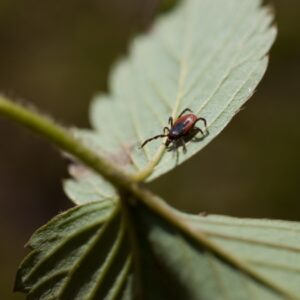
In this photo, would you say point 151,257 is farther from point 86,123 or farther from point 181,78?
point 86,123

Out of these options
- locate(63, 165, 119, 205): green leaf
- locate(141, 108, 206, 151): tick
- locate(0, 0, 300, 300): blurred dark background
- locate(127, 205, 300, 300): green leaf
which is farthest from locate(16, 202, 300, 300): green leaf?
locate(0, 0, 300, 300): blurred dark background

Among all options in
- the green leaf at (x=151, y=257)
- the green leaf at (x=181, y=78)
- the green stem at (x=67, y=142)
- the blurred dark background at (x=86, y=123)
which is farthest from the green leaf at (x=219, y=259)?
the blurred dark background at (x=86, y=123)

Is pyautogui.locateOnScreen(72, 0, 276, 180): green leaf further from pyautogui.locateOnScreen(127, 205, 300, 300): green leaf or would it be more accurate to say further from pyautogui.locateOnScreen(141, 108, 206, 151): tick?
pyautogui.locateOnScreen(127, 205, 300, 300): green leaf

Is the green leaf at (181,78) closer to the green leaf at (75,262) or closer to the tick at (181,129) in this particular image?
the tick at (181,129)

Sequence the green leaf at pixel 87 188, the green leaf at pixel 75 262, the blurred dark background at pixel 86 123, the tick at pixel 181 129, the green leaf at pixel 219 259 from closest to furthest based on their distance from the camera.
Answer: the green leaf at pixel 219 259, the green leaf at pixel 75 262, the green leaf at pixel 87 188, the tick at pixel 181 129, the blurred dark background at pixel 86 123

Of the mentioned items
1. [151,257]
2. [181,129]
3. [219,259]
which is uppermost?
[181,129]

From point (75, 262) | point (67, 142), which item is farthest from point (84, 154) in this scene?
point (75, 262)

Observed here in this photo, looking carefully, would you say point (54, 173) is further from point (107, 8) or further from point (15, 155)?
point (107, 8)

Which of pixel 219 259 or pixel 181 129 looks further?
pixel 181 129
